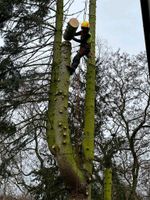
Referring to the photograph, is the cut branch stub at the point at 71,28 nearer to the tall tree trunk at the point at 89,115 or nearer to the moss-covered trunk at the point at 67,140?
the moss-covered trunk at the point at 67,140

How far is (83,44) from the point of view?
21.8ft

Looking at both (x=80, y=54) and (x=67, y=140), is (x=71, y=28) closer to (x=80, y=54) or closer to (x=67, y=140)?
(x=80, y=54)

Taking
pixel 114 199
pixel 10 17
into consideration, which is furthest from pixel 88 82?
pixel 114 199

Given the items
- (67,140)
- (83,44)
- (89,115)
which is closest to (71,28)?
(83,44)

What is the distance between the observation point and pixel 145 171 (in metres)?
18.3

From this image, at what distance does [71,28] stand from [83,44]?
1.62ft

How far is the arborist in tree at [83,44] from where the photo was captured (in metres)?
6.33

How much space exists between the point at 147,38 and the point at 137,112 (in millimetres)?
16901

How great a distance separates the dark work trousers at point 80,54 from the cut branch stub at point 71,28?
316 mm

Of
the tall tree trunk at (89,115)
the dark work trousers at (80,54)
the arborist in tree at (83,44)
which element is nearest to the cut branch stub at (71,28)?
the arborist in tree at (83,44)

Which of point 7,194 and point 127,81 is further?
point 7,194

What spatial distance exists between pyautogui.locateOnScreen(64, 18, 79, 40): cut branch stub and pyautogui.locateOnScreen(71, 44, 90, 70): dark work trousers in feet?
1.04

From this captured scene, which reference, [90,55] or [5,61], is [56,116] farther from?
[5,61]

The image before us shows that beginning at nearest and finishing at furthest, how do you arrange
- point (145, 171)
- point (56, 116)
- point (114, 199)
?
point (56, 116) → point (114, 199) → point (145, 171)
